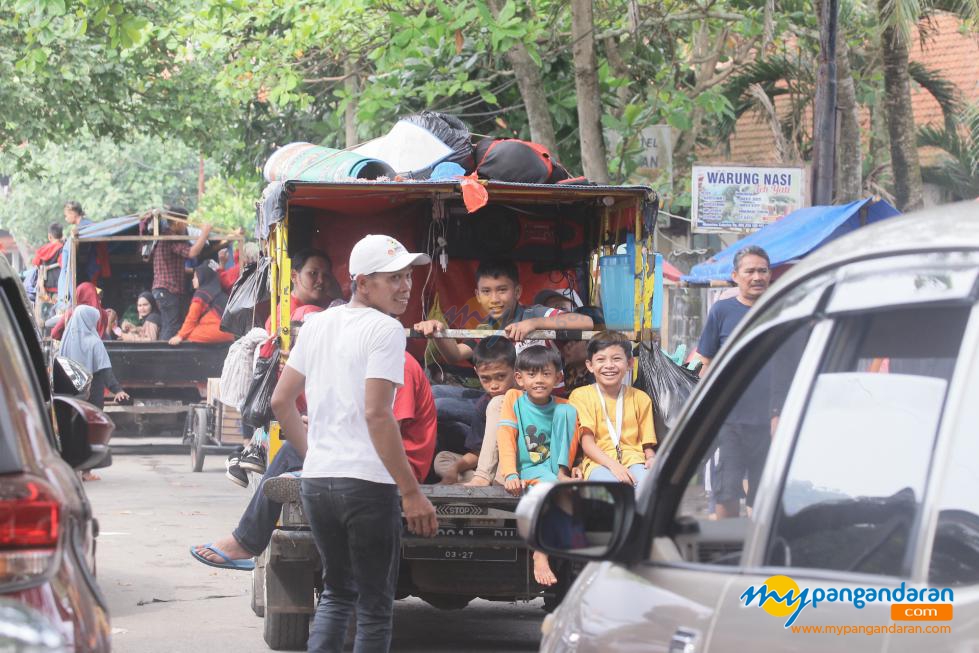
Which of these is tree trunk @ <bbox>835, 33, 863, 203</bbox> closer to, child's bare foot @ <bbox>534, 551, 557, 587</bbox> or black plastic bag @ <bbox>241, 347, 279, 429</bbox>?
black plastic bag @ <bbox>241, 347, 279, 429</bbox>

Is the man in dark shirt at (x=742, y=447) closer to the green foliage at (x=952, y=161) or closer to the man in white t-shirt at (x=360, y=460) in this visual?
the man in white t-shirt at (x=360, y=460)

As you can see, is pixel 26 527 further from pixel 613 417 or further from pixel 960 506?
pixel 613 417

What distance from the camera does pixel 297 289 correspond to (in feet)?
30.5

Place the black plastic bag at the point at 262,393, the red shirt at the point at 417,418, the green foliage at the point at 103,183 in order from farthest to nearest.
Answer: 1. the green foliage at the point at 103,183
2. the black plastic bag at the point at 262,393
3. the red shirt at the point at 417,418

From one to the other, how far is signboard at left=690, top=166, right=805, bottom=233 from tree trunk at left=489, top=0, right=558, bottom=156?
1.75 metres

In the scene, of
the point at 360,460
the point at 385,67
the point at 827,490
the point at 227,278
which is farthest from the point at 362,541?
the point at 227,278

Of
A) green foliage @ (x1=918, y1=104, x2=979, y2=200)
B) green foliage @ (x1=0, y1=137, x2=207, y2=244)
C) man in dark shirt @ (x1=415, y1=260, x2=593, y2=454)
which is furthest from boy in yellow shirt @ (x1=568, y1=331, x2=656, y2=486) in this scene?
green foliage @ (x1=0, y1=137, x2=207, y2=244)

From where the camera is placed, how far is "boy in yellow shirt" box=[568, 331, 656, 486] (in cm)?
775

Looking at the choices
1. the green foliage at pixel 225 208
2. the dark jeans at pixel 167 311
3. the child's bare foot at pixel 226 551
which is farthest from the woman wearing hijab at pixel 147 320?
the green foliage at pixel 225 208

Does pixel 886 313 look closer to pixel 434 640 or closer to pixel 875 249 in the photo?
pixel 875 249

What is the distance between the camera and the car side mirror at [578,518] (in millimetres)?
2959

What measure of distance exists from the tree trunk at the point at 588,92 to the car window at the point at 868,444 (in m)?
11.4

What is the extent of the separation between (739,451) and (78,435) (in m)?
2.02

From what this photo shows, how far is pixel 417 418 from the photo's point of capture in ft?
24.3
